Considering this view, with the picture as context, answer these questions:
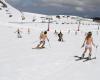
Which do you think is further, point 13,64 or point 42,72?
point 13,64

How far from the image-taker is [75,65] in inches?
614

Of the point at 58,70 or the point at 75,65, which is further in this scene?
the point at 75,65

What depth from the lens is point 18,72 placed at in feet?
40.7

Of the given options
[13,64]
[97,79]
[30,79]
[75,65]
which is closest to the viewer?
[30,79]

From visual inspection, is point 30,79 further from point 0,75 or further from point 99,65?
point 99,65

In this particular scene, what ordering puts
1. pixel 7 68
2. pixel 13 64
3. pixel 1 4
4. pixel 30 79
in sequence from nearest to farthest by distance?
1. pixel 30 79
2. pixel 7 68
3. pixel 13 64
4. pixel 1 4

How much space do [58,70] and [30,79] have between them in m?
2.76

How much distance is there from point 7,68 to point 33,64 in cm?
191

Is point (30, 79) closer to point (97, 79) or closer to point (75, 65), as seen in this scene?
point (97, 79)

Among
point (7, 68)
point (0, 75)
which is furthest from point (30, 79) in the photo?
point (7, 68)

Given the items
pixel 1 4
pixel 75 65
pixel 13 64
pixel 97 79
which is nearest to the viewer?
pixel 97 79

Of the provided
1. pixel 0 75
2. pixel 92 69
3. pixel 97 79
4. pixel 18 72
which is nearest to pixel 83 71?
pixel 92 69

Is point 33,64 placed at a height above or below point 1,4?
below

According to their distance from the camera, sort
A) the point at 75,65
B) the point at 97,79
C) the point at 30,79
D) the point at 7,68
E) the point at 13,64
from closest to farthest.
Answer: the point at 30,79 < the point at 97,79 < the point at 7,68 < the point at 13,64 < the point at 75,65
